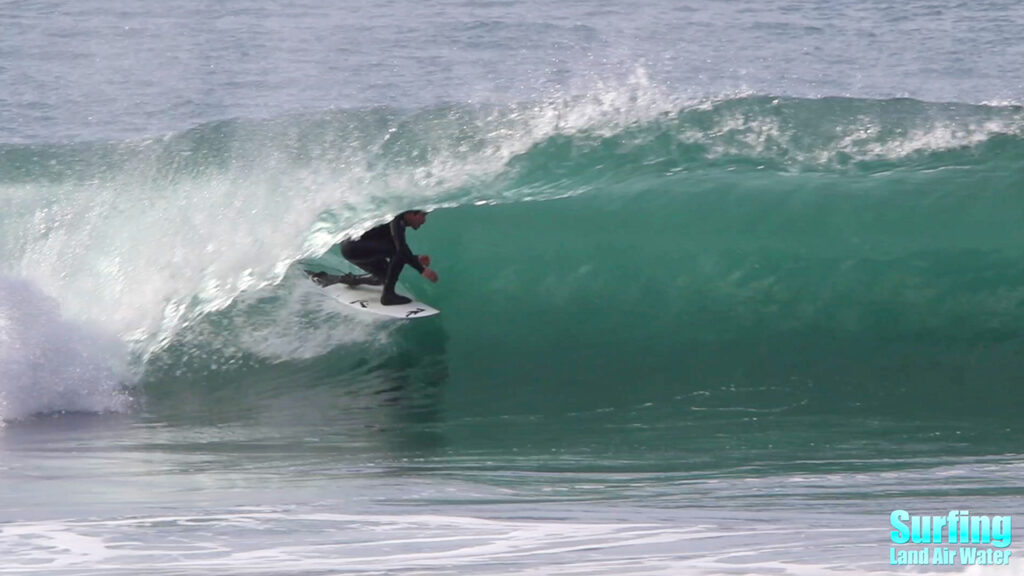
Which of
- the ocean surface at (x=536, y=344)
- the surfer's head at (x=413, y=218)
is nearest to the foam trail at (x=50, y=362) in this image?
the ocean surface at (x=536, y=344)

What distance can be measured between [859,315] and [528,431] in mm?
2917

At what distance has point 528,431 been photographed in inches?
293

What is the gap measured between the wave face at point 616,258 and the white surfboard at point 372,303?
0.29 metres

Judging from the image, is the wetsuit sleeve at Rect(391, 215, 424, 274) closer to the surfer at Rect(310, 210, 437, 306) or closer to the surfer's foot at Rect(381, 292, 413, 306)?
the surfer at Rect(310, 210, 437, 306)

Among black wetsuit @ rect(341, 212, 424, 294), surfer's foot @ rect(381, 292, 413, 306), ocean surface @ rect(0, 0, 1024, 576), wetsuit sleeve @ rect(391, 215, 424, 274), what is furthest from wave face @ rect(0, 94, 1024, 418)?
wetsuit sleeve @ rect(391, 215, 424, 274)

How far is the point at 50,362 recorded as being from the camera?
27.4 feet

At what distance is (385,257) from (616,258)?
1.88 m

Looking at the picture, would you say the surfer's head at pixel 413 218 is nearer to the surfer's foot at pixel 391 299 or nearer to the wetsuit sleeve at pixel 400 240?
the wetsuit sleeve at pixel 400 240

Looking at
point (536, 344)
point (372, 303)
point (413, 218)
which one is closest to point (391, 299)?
point (372, 303)

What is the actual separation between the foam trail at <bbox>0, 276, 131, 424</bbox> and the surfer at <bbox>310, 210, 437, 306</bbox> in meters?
1.57

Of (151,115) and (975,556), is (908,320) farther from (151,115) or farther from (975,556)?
(151,115)

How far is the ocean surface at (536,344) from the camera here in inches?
204

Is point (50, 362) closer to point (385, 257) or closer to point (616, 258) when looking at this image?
point (385, 257)

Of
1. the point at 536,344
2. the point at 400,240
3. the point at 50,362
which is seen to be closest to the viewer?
the point at 50,362
